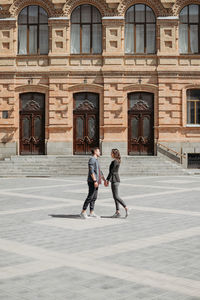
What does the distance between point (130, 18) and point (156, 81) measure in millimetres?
4443

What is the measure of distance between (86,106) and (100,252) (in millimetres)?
23292

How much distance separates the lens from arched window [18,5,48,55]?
30328 millimetres

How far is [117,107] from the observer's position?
29.8 meters

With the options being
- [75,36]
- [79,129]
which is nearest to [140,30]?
[75,36]

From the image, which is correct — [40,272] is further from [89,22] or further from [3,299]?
[89,22]

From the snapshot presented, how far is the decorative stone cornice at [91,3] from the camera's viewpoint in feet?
97.9

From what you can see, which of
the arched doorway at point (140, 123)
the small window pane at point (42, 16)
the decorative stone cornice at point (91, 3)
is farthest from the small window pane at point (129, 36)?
the small window pane at point (42, 16)

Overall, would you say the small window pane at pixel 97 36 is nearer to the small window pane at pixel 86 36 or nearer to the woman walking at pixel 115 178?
the small window pane at pixel 86 36

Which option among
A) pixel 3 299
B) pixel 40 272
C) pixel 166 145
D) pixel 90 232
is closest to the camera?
pixel 3 299

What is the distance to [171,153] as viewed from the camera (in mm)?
29031

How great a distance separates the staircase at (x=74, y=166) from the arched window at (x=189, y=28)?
7852 mm

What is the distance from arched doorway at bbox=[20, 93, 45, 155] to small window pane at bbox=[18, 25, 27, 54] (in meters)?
2.90

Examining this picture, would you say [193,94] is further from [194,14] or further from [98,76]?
[98,76]

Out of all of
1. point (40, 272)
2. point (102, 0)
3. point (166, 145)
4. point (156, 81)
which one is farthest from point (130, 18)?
point (40, 272)
